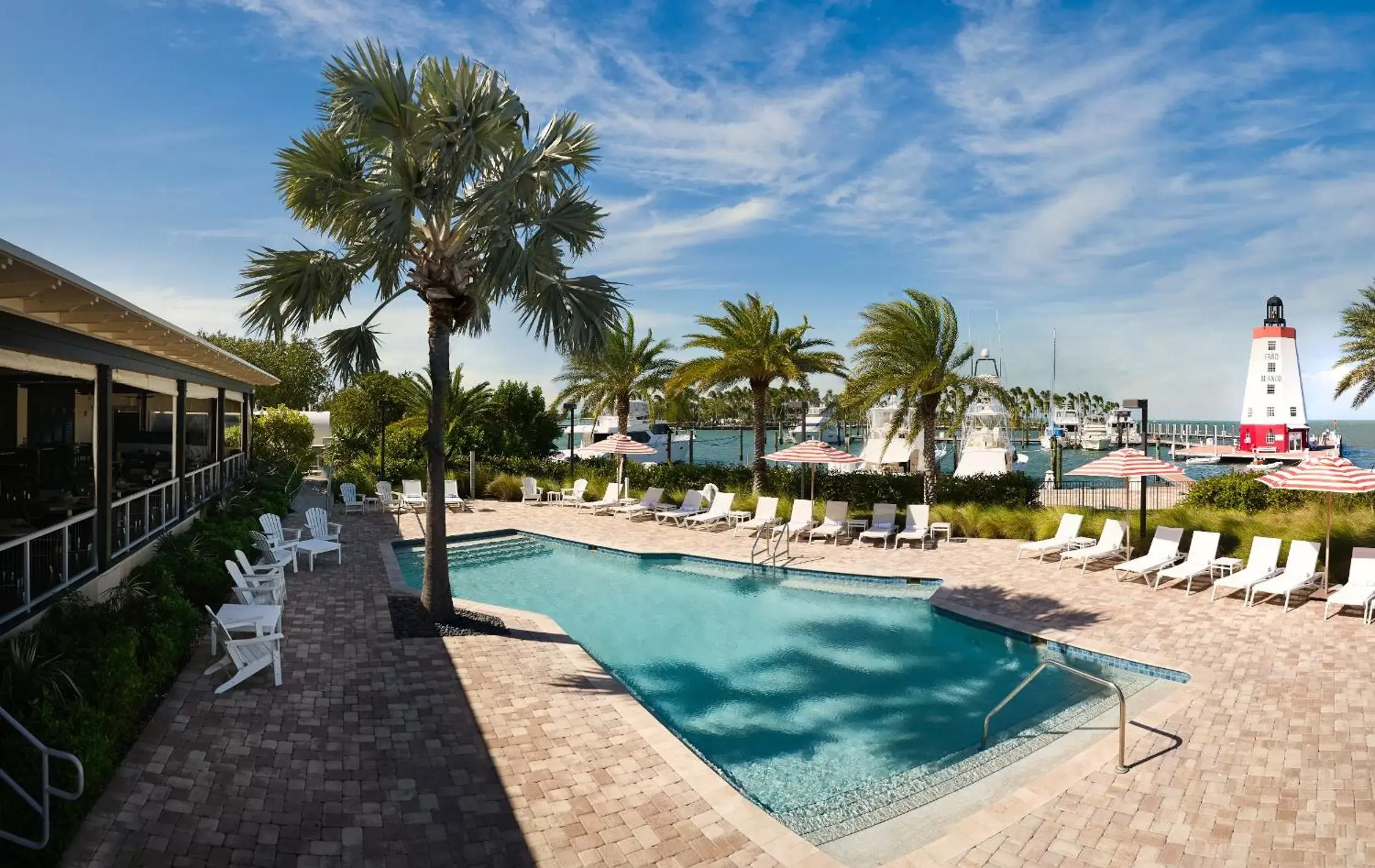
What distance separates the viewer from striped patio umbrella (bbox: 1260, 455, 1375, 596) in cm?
1098

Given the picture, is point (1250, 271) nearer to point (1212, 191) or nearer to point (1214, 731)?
point (1212, 191)

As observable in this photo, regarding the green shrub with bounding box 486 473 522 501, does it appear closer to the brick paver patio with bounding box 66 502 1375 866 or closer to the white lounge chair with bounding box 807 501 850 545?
the white lounge chair with bounding box 807 501 850 545

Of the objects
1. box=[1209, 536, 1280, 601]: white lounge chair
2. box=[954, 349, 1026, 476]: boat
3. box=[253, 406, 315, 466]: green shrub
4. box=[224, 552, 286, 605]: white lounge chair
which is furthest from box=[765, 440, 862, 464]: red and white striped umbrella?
box=[253, 406, 315, 466]: green shrub

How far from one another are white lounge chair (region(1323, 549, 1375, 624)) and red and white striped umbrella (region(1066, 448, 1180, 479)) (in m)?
3.11

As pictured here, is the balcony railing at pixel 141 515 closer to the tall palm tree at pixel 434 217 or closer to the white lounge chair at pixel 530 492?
the tall palm tree at pixel 434 217

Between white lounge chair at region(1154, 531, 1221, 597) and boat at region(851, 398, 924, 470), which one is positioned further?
boat at region(851, 398, 924, 470)

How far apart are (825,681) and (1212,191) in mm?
15985

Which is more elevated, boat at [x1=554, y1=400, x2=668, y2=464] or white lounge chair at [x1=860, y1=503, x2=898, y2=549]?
boat at [x1=554, y1=400, x2=668, y2=464]

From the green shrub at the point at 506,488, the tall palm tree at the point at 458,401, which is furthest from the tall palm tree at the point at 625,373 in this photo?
the tall palm tree at the point at 458,401

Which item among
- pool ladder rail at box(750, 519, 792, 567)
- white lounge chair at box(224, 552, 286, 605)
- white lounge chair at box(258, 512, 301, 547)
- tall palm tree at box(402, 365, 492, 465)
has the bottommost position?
pool ladder rail at box(750, 519, 792, 567)

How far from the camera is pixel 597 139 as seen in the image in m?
10.1

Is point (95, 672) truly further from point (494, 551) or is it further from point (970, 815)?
point (494, 551)

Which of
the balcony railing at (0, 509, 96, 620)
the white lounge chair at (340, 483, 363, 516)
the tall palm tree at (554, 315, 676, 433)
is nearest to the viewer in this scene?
the balcony railing at (0, 509, 96, 620)

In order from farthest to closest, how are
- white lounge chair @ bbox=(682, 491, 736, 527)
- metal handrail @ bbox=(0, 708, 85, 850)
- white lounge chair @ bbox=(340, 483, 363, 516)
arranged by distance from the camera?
1. white lounge chair @ bbox=(340, 483, 363, 516)
2. white lounge chair @ bbox=(682, 491, 736, 527)
3. metal handrail @ bbox=(0, 708, 85, 850)
